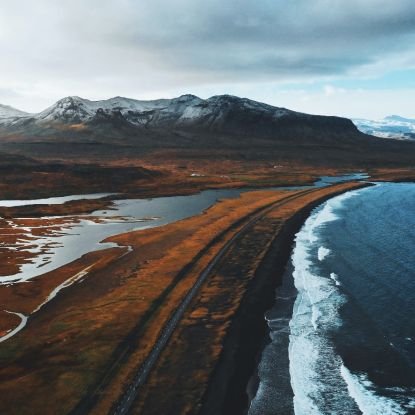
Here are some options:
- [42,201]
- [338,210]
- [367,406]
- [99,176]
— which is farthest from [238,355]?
[99,176]

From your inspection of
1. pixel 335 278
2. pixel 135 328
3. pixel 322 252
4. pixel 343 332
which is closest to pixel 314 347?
pixel 343 332

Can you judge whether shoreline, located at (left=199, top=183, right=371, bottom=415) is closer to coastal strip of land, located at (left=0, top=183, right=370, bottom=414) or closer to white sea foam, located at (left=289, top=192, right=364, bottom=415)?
coastal strip of land, located at (left=0, top=183, right=370, bottom=414)

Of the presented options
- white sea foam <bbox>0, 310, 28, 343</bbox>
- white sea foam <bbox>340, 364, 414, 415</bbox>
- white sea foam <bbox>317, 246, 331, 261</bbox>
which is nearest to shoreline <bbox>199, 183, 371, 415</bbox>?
white sea foam <bbox>317, 246, 331, 261</bbox>

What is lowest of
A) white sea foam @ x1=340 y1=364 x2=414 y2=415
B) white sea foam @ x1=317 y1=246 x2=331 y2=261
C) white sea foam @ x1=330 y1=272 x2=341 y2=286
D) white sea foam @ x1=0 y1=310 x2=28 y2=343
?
white sea foam @ x1=0 y1=310 x2=28 y2=343

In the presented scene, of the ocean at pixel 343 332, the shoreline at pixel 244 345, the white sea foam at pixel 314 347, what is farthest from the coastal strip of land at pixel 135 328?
the white sea foam at pixel 314 347

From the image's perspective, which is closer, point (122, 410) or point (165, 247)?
point (122, 410)

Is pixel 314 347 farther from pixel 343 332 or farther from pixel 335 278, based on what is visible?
pixel 335 278

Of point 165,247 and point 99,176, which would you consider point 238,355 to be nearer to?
point 165,247
